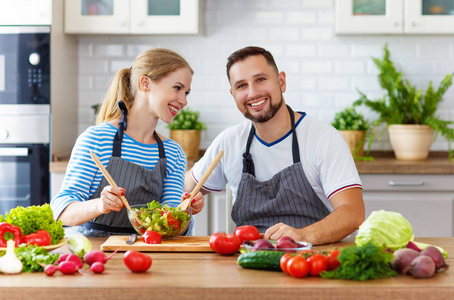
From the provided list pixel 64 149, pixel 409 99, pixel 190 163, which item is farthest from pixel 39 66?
pixel 409 99

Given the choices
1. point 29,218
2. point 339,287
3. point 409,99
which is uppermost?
point 409,99

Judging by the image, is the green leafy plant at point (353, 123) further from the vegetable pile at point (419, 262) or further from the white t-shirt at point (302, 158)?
the vegetable pile at point (419, 262)

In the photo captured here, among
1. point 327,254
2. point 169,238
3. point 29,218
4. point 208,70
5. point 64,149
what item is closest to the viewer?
point 327,254

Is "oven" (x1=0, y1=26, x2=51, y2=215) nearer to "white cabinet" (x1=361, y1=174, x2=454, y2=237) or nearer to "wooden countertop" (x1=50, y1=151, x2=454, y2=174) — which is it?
"wooden countertop" (x1=50, y1=151, x2=454, y2=174)

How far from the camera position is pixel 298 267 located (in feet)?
4.59

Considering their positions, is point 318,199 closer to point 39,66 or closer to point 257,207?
point 257,207

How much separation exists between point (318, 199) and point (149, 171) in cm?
69

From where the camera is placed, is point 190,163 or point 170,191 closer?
point 170,191

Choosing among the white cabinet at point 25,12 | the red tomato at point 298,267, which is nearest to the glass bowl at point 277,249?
the red tomato at point 298,267

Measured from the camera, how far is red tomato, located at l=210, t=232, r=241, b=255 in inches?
66.4

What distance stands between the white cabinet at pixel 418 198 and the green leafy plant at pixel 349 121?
0.48 m

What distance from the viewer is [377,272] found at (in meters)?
1.40

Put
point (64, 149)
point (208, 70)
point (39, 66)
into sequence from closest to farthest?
point (39, 66) → point (64, 149) → point (208, 70)

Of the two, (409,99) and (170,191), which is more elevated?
(409,99)
